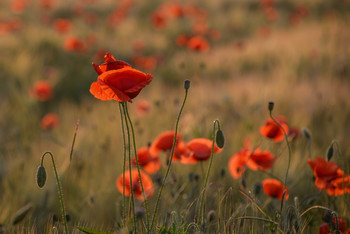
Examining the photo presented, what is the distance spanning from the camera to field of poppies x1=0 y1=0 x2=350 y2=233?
3.39 feet

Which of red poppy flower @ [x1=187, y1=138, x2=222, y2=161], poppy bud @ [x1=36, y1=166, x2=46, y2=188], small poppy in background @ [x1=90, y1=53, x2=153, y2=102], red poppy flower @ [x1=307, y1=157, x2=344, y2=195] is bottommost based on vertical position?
red poppy flower @ [x1=307, y1=157, x2=344, y2=195]

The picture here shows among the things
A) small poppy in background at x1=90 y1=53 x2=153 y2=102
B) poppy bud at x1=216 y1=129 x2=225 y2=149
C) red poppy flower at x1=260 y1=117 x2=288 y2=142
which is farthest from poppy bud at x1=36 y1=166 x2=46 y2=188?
red poppy flower at x1=260 y1=117 x2=288 y2=142

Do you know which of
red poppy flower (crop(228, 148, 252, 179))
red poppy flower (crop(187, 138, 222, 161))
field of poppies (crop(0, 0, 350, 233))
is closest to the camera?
field of poppies (crop(0, 0, 350, 233))

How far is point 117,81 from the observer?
0.86 metres

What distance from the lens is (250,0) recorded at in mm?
9328

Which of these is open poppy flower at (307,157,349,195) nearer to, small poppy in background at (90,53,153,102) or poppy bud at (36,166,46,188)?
small poppy in background at (90,53,153,102)

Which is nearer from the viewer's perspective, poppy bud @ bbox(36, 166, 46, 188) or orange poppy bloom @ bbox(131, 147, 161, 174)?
poppy bud @ bbox(36, 166, 46, 188)

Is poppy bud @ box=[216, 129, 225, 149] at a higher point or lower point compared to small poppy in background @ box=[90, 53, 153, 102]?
lower

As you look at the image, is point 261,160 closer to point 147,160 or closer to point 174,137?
point 174,137

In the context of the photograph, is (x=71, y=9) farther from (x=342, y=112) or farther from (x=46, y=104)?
(x=342, y=112)

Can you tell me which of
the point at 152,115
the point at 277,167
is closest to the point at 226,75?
the point at 152,115

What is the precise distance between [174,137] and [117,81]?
19.5 inches

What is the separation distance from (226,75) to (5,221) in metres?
3.22

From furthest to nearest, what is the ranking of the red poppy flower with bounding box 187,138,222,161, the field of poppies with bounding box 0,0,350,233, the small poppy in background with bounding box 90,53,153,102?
the red poppy flower with bounding box 187,138,222,161 < the field of poppies with bounding box 0,0,350,233 < the small poppy in background with bounding box 90,53,153,102
